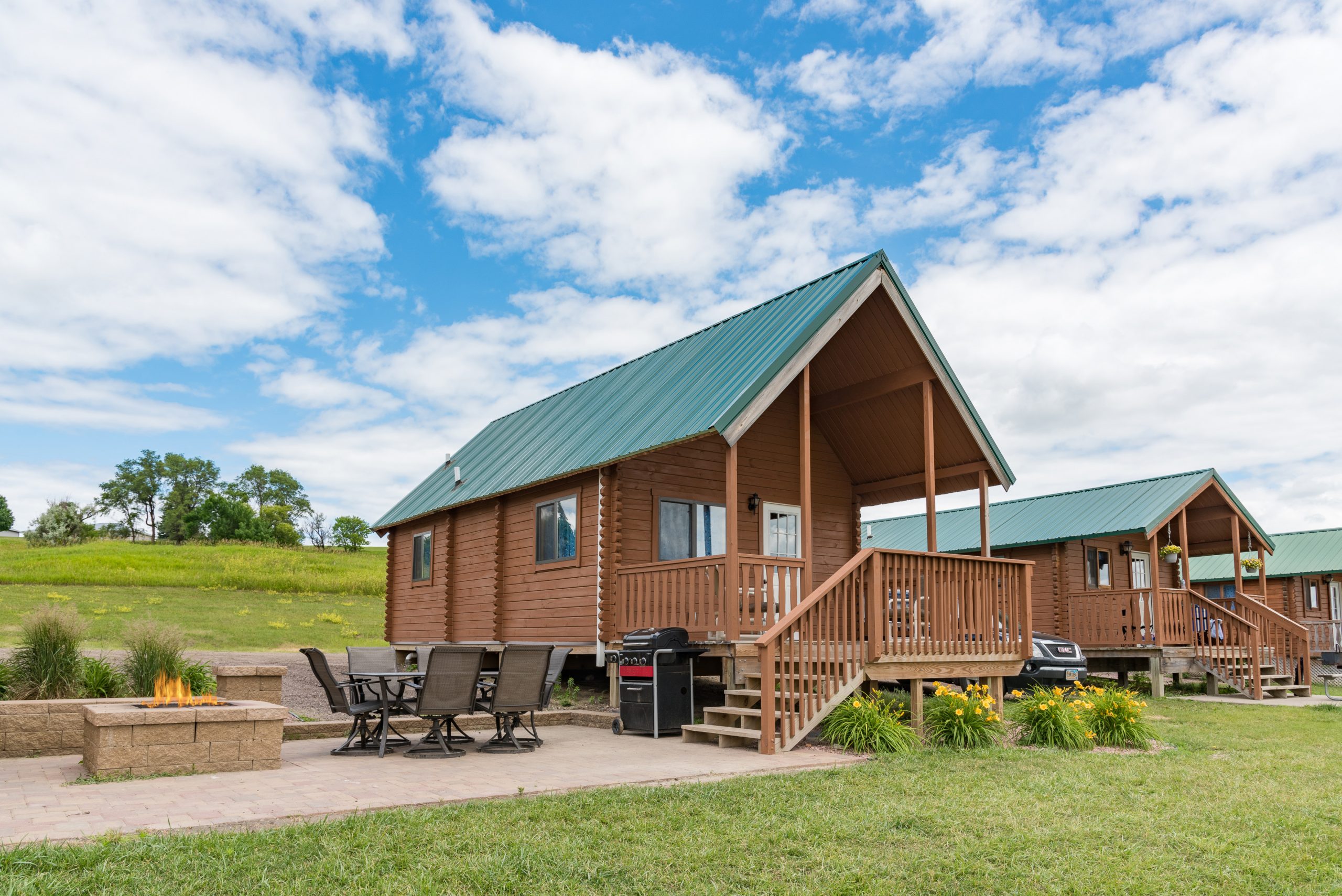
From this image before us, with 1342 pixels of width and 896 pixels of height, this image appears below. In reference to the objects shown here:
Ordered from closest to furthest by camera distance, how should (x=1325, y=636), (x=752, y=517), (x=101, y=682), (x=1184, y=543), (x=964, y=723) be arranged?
(x=964, y=723)
(x=101, y=682)
(x=752, y=517)
(x=1184, y=543)
(x=1325, y=636)

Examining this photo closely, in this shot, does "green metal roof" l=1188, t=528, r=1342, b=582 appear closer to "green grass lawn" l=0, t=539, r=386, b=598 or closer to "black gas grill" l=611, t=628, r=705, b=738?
"black gas grill" l=611, t=628, r=705, b=738

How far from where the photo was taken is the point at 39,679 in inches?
388

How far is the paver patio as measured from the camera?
5.89 m

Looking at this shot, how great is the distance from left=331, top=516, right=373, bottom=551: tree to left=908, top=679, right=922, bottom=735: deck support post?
65.8 meters

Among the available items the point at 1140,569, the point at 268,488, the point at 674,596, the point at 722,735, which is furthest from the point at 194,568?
the point at 268,488

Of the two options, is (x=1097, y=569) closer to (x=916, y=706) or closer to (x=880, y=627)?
(x=916, y=706)

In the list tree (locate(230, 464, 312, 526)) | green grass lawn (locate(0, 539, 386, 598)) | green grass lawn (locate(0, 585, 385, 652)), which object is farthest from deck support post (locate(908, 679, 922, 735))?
tree (locate(230, 464, 312, 526))

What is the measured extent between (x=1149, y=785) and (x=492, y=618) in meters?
11.8

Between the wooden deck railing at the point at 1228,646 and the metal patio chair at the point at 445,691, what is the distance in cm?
1574

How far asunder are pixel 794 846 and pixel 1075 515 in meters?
21.4

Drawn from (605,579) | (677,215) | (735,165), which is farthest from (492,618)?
(735,165)

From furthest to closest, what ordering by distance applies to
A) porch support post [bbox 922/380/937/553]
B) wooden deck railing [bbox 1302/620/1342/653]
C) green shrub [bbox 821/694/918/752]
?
wooden deck railing [bbox 1302/620/1342/653] → porch support post [bbox 922/380/937/553] → green shrub [bbox 821/694/918/752]

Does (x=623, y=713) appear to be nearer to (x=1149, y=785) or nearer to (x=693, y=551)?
(x=693, y=551)

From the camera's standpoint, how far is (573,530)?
50.3 ft
